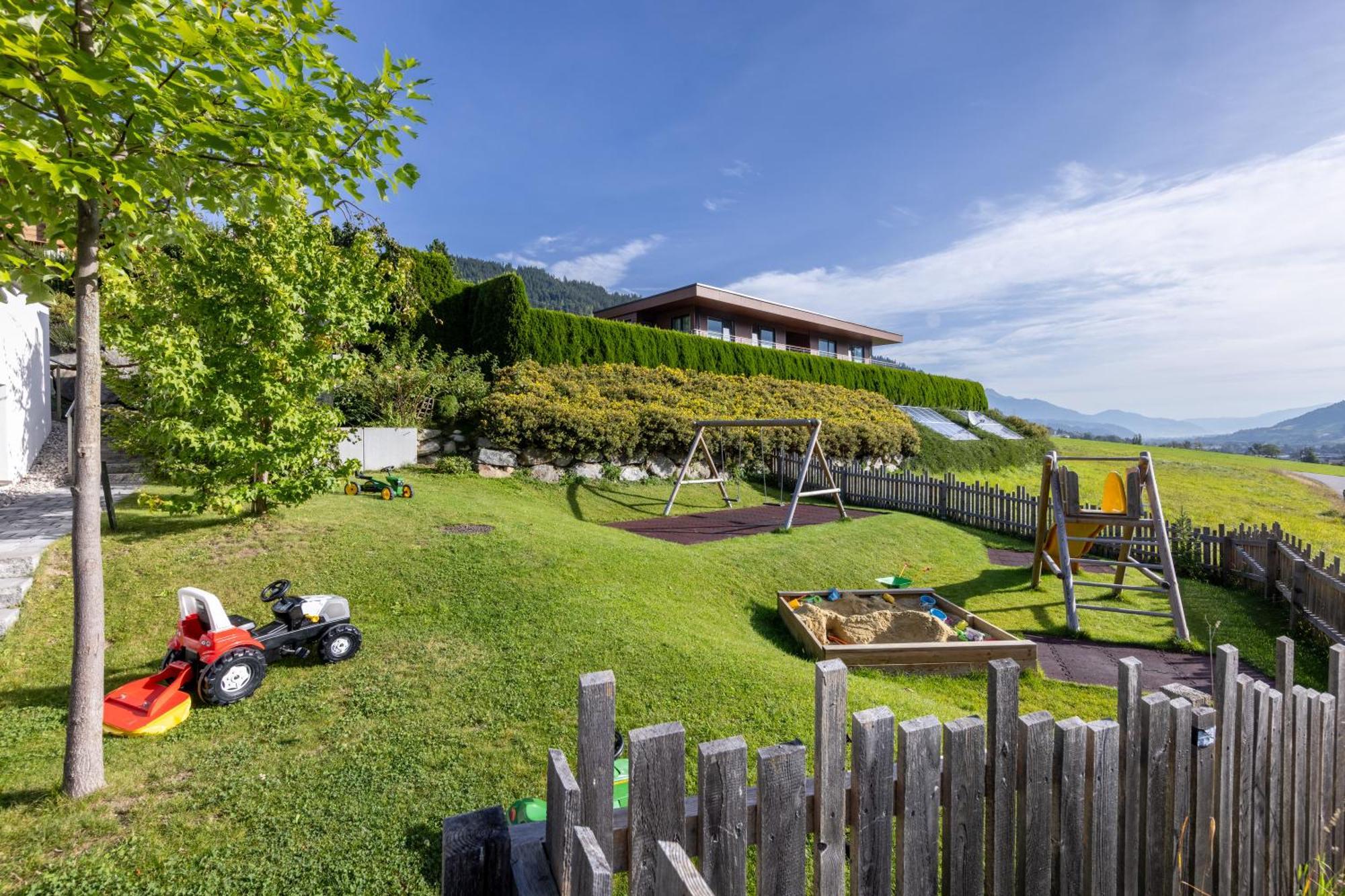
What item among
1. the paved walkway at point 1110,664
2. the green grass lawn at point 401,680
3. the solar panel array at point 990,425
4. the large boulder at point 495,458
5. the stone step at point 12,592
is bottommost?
the paved walkway at point 1110,664

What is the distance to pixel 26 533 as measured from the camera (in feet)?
25.7

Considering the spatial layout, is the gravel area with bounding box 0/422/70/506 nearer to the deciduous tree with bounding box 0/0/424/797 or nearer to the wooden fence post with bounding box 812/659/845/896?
the deciduous tree with bounding box 0/0/424/797

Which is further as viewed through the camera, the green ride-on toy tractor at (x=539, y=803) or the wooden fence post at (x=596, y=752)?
the green ride-on toy tractor at (x=539, y=803)

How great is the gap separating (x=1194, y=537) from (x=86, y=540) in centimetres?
1572

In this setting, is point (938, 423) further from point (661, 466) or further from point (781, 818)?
point (781, 818)

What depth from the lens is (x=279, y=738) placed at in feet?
13.5

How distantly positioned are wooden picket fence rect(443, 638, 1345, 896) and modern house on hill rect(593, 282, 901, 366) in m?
28.6

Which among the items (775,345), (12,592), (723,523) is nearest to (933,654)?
(723,523)

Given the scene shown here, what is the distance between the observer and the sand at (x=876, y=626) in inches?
271

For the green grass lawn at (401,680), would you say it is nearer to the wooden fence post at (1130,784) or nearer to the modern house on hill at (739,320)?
the wooden fence post at (1130,784)

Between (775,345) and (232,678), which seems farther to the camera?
(775,345)

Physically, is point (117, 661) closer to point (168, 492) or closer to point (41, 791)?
point (41, 791)

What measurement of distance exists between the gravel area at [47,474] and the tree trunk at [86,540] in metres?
9.70

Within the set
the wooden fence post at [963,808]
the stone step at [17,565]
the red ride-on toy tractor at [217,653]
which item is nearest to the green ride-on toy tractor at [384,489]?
the stone step at [17,565]
